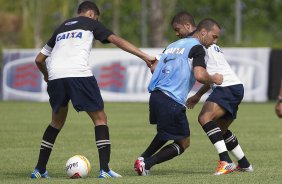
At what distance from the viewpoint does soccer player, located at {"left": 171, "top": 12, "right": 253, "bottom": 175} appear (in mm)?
11656

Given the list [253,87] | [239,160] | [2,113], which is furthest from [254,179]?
[253,87]

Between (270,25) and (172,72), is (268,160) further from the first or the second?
(270,25)

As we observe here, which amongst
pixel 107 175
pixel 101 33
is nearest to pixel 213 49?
pixel 101 33

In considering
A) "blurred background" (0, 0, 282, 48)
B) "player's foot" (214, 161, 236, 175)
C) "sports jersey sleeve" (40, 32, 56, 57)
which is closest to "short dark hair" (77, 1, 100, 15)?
"sports jersey sleeve" (40, 32, 56, 57)

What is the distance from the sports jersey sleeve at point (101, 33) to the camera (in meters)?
11.2

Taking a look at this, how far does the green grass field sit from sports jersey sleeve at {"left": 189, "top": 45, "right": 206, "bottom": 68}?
1.30m

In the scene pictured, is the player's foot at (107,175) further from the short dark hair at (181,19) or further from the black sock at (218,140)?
the short dark hair at (181,19)

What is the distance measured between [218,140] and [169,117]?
2.53 ft

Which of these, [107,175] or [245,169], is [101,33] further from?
[245,169]

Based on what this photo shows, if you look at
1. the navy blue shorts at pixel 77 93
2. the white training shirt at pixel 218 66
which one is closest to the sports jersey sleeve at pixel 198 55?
the white training shirt at pixel 218 66

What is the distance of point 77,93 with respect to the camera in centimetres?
1123

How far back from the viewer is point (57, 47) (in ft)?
37.6

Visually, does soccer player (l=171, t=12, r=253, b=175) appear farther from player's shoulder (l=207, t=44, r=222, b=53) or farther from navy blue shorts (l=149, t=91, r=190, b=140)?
navy blue shorts (l=149, t=91, r=190, b=140)

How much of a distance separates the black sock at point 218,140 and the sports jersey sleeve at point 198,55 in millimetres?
968
